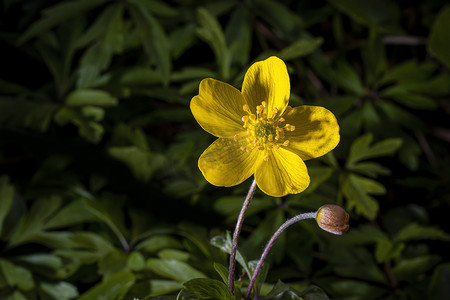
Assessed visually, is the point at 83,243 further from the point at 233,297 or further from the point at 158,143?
the point at 233,297

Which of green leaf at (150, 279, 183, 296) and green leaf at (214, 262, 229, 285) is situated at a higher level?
green leaf at (214, 262, 229, 285)

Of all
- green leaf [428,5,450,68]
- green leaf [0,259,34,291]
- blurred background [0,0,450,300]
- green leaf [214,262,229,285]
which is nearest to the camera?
green leaf [214,262,229,285]

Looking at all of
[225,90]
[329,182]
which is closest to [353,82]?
[329,182]

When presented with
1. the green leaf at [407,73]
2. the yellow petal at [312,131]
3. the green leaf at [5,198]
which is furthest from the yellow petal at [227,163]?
the green leaf at [407,73]

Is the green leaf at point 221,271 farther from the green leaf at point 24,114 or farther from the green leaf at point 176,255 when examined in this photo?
the green leaf at point 24,114

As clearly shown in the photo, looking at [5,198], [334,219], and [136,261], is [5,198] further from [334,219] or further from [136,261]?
[334,219]

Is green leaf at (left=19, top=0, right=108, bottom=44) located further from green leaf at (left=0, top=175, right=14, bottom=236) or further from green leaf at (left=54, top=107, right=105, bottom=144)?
green leaf at (left=0, top=175, right=14, bottom=236)

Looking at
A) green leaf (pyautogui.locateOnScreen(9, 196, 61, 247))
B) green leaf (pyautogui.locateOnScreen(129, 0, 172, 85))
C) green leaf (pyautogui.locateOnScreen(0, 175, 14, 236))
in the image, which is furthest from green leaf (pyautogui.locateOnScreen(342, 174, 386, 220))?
green leaf (pyautogui.locateOnScreen(0, 175, 14, 236))
